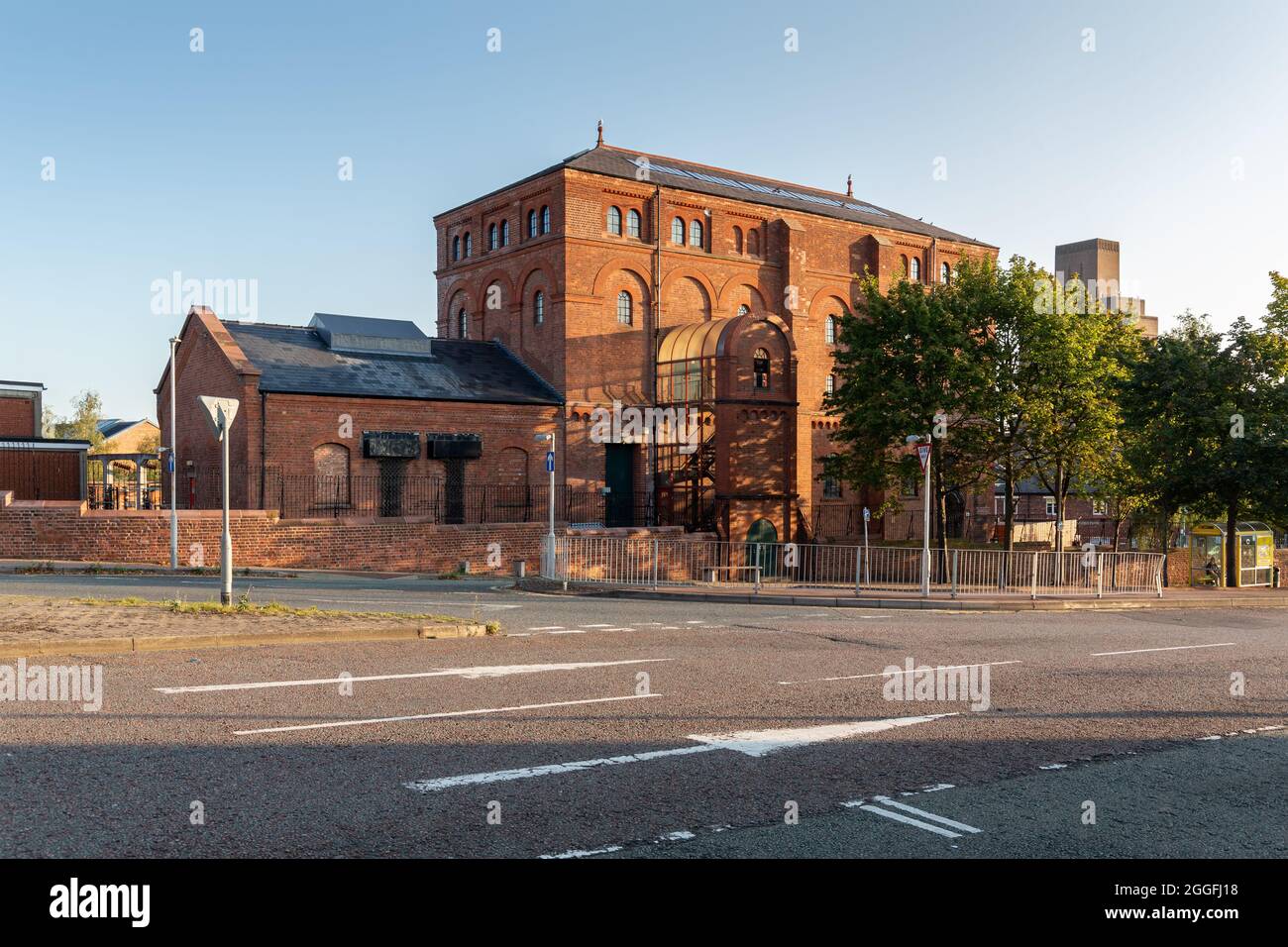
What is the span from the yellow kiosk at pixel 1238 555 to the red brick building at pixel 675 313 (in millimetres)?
12283

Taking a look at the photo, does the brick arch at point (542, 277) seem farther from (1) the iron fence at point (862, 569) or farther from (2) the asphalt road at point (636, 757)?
(2) the asphalt road at point (636, 757)

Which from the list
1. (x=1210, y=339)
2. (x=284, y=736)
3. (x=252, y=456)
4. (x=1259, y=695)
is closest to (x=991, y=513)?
(x=1210, y=339)

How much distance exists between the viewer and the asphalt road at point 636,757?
566 centimetres

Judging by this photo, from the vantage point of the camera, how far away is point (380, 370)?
3391 cm

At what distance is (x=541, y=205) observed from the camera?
3781 cm

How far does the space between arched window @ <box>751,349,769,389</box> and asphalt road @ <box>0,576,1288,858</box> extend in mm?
21859

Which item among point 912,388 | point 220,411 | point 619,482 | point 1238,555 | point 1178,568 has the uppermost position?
point 912,388

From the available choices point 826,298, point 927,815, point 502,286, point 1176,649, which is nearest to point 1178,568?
point 826,298

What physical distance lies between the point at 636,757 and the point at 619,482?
3030 cm

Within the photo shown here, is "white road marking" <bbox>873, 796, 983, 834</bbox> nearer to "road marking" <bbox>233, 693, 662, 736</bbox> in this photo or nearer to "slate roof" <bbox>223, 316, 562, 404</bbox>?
"road marking" <bbox>233, 693, 662, 736</bbox>

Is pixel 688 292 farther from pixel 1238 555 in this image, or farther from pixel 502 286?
pixel 1238 555
